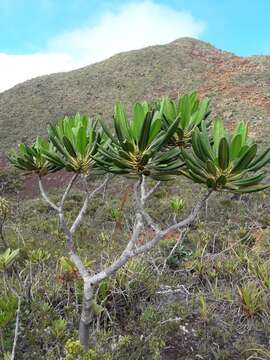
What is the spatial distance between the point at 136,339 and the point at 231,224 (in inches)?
244

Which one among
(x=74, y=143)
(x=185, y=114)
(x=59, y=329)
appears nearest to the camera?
(x=74, y=143)

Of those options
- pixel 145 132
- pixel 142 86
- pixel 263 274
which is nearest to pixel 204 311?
pixel 263 274

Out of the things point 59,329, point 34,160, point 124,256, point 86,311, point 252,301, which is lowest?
point 252,301

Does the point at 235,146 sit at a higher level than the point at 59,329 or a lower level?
higher

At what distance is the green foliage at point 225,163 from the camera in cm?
227

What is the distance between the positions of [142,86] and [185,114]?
2907 cm

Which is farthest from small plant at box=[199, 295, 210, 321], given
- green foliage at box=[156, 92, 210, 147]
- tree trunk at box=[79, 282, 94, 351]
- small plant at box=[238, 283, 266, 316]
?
green foliage at box=[156, 92, 210, 147]

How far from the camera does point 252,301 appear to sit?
429cm

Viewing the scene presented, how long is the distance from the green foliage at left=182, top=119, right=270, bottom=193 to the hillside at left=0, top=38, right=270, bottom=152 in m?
20.3

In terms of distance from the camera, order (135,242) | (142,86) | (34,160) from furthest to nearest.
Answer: (142,86)
(34,160)
(135,242)

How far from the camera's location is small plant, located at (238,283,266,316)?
428 centimetres

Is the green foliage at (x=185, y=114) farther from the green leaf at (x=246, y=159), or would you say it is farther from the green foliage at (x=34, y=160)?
the green foliage at (x=34, y=160)

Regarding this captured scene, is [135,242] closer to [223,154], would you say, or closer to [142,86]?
[223,154]

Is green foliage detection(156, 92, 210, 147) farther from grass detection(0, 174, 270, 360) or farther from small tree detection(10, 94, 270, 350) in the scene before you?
grass detection(0, 174, 270, 360)
